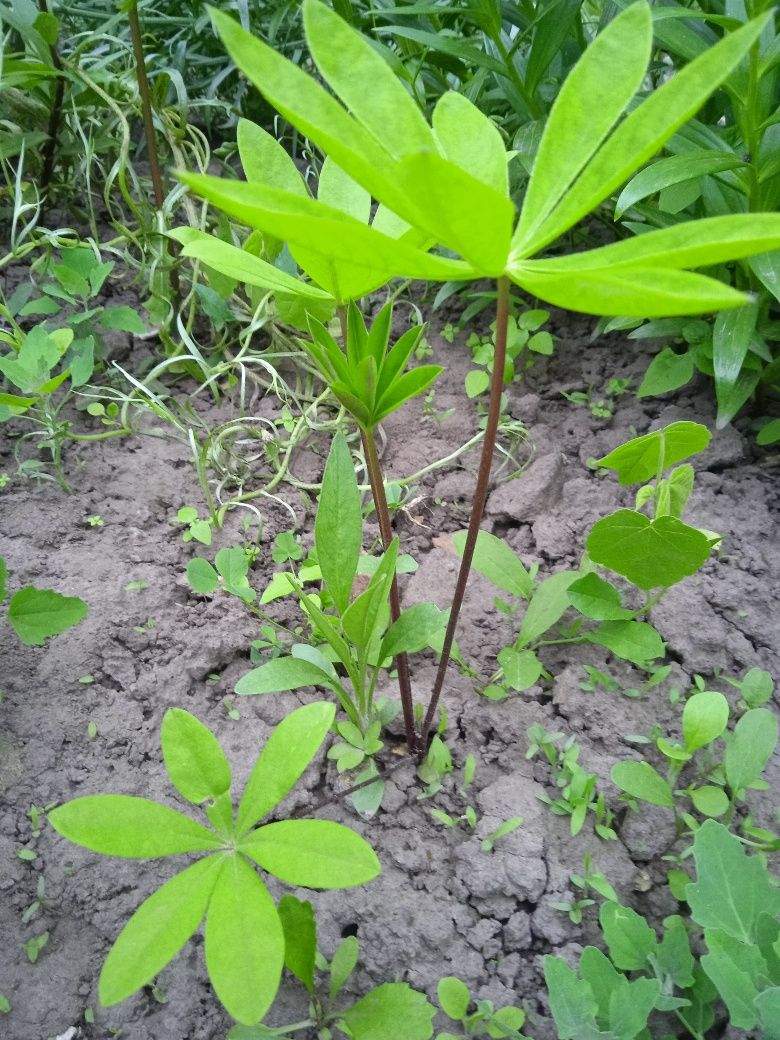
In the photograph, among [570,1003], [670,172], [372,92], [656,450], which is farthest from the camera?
[670,172]

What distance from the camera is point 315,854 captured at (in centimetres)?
63

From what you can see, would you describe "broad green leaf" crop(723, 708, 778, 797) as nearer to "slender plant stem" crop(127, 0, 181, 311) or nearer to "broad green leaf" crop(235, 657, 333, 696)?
"broad green leaf" crop(235, 657, 333, 696)

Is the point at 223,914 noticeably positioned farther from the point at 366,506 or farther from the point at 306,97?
the point at 366,506

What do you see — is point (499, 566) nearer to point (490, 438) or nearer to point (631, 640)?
point (631, 640)

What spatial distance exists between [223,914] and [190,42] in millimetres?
2118

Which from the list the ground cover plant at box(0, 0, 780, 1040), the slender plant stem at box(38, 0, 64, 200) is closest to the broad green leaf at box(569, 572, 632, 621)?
the ground cover plant at box(0, 0, 780, 1040)

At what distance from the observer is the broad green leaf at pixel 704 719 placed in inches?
34.7

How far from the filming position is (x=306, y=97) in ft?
1.66

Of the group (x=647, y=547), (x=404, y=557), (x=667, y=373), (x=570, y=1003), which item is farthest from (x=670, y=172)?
(x=570, y=1003)

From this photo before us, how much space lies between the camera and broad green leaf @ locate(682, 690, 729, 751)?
2.89 feet

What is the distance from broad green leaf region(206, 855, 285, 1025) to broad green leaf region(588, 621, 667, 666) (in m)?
0.57

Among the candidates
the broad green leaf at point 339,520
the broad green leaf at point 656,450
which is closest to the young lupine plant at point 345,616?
the broad green leaf at point 339,520

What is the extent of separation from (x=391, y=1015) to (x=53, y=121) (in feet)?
5.63

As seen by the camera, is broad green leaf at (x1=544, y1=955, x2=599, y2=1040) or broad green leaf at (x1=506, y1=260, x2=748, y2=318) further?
broad green leaf at (x1=544, y1=955, x2=599, y2=1040)
